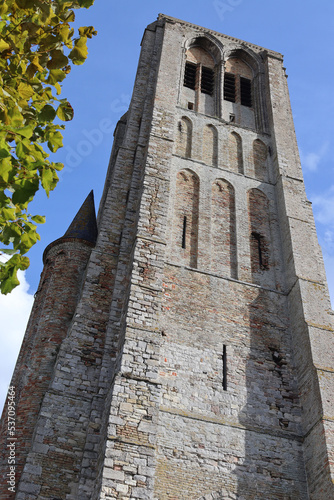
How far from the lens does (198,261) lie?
1426cm

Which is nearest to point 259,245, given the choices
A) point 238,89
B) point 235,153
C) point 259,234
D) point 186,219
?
point 259,234

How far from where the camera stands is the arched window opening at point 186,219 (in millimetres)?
14422

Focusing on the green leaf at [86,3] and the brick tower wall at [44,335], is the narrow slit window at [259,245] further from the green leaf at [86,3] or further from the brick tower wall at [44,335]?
the green leaf at [86,3]

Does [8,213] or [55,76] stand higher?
[55,76]

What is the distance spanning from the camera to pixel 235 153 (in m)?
18.5

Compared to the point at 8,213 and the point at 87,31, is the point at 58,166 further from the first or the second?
the point at 87,31

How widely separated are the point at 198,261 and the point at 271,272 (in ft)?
7.23

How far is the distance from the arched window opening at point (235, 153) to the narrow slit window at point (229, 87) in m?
3.23

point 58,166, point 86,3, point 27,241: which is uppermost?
point 86,3

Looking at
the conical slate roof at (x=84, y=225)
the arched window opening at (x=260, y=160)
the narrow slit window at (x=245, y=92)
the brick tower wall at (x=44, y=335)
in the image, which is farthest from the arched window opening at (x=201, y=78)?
the brick tower wall at (x=44, y=335)

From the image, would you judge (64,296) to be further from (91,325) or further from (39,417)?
(39,417)

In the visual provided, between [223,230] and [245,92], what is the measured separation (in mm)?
9323

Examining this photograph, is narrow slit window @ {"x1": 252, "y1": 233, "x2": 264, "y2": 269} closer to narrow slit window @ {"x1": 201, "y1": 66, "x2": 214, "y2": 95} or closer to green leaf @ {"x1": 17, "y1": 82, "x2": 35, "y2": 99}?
narrow slit window @ {"x1": 201, "y1": 66, "x2": 214, "y2": 95}

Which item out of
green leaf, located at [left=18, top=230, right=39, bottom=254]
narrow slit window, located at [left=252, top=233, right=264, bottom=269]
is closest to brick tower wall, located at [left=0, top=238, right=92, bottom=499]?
narrow slit window, located at [left=252, top=233, right=264, bottom=269]
